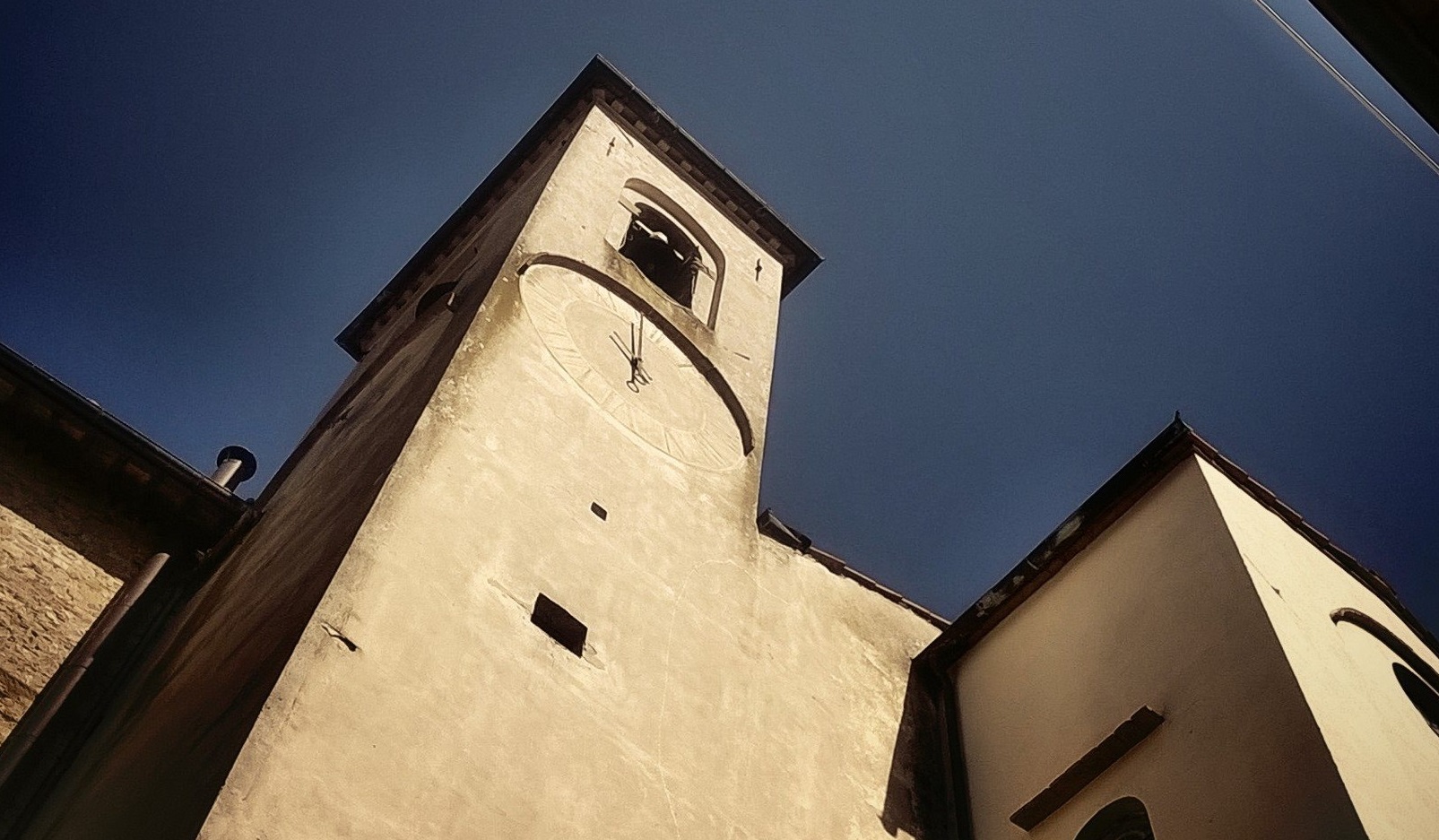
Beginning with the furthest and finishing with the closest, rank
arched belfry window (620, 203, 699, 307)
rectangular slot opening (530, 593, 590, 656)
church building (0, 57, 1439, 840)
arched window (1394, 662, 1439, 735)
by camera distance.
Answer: arched belfry window (620, 203, 699, 307) → arched window (1394, 662, 1439, 735) → rectangular slot opening (530, 593, 590, 656) → church building (0, 57, 1439, 840)

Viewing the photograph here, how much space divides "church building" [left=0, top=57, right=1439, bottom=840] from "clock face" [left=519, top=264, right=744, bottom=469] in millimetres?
38

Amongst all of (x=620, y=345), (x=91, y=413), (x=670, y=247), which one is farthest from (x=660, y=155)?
(x=91, y=413)

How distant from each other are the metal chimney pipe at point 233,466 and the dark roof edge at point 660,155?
2510 mm

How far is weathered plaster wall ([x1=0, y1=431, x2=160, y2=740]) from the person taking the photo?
6684 mm

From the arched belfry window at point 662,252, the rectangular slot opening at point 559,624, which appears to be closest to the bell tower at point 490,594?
the rectangular slot opening at point 559,624

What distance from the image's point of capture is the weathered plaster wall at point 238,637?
16.0 ft

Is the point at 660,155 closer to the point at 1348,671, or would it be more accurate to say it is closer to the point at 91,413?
the point at 91,413

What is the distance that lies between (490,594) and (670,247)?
268 inches

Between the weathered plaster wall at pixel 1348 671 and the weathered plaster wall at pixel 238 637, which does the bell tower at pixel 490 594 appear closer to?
the weathered plaster wall at pixel 238 637

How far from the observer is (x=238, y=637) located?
5.98m

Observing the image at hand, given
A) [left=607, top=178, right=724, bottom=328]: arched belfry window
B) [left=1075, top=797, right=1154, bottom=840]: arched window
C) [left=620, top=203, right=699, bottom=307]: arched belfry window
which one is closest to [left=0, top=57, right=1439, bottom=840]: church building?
[left=1075, top=797, right=1154, bottom=840]: arched window

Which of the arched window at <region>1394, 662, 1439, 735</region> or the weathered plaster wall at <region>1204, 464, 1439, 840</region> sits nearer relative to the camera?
the weathered plaster wall at <region>1204, 464, 1439, 840</region>

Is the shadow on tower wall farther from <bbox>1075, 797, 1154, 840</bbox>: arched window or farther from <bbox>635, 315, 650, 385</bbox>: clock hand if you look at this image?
<bbox>635, 315, 650, 385</bbox>: clock hand

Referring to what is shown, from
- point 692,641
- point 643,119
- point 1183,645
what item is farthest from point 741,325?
point 1183,645
